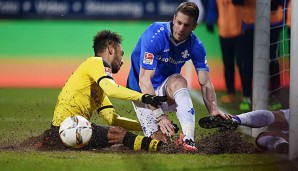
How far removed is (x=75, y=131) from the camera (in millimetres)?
6605

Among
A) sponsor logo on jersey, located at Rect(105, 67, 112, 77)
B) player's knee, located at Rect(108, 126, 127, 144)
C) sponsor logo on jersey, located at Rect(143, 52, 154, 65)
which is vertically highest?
sponsor logo on jersey, located at Rect(143, 52, 154, 65)

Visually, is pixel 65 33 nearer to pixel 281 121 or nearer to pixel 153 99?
pixel 281 121

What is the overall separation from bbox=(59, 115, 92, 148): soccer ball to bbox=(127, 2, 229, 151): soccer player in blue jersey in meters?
0.56

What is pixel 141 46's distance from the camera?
7.25 meters

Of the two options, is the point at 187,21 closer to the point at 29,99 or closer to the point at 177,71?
the point at 177,71

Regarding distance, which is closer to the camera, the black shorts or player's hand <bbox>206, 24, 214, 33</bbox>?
the black shorts

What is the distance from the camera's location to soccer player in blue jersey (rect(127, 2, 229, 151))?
677 centimetres

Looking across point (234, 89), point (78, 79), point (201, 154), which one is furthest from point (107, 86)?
point (234, 89)

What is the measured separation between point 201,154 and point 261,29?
1.94m

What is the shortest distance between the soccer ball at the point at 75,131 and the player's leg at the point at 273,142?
4.74 ft

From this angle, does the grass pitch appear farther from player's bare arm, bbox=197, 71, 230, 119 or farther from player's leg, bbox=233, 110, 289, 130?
player's bare arm, bbox=197, 71, 230, 119

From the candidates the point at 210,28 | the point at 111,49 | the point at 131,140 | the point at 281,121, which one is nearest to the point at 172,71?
the point at 111,49

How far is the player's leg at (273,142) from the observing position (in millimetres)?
6789

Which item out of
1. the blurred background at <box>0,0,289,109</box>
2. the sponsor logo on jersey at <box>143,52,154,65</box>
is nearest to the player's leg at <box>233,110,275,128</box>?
the sponsor logo on jersey at <box>143,52,154,65</box>
